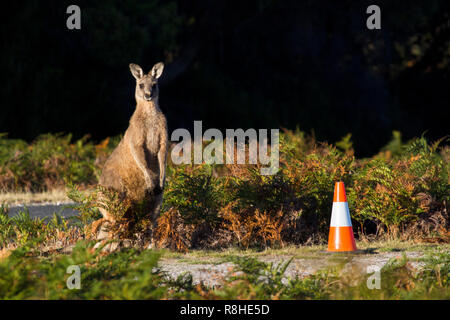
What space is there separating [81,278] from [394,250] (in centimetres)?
399

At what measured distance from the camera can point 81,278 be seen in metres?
6.69

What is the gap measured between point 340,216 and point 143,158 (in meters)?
2.37

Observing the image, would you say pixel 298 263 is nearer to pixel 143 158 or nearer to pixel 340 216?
pixel 340 216

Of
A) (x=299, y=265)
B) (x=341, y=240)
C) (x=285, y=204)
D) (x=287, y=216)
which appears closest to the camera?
(x=299, y=265)

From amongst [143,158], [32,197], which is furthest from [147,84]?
[32,197]

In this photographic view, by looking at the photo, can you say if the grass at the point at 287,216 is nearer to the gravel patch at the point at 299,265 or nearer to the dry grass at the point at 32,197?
the gravel patch at the point at 299,265

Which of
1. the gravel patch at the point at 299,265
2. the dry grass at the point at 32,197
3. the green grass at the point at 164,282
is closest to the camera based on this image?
the green grass at the point at 164,282

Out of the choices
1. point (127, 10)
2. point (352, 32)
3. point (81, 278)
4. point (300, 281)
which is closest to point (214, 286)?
point (300, 281)

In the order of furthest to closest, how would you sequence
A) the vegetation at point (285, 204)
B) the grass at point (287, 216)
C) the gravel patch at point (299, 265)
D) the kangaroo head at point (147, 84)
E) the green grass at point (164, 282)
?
the vegetation at point (285, 204), the kangaroo head at point (147, 84), the grass at point (287, 216), the gravel patch at point (299, 265), the green grass at point (164, 282)

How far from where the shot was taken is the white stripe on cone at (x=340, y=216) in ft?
29.5

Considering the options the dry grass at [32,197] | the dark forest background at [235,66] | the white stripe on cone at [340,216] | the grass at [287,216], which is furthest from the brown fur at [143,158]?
the dark forest background at [235,66]

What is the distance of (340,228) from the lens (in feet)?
29.5

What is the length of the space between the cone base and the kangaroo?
2044 mm

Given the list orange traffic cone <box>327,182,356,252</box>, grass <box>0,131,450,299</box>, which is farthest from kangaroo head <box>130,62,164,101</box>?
orange traffic cone <box>327,182,356,252</box>
